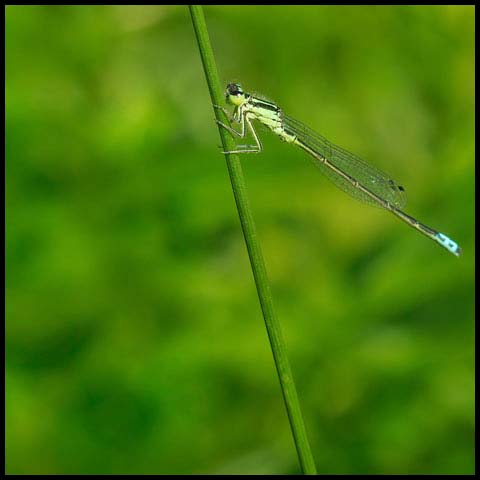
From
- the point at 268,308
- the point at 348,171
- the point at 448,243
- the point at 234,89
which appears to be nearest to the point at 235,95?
the point at 234,89

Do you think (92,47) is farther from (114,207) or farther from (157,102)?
(114,207)

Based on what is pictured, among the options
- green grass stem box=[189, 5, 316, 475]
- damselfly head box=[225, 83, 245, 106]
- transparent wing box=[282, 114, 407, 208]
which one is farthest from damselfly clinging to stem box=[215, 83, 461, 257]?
green grass stem box=[189, 5, 316, 475]

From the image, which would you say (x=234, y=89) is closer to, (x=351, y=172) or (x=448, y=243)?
(x=351, y=172)

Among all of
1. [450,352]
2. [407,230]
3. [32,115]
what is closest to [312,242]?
[407,230]

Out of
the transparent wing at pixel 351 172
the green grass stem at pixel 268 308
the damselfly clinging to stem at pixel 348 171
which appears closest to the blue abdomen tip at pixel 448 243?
the damselfly clinging to stem at pixel 348 171

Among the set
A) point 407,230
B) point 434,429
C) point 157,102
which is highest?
point 157,102

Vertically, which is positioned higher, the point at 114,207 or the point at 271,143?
the point at 271,143
